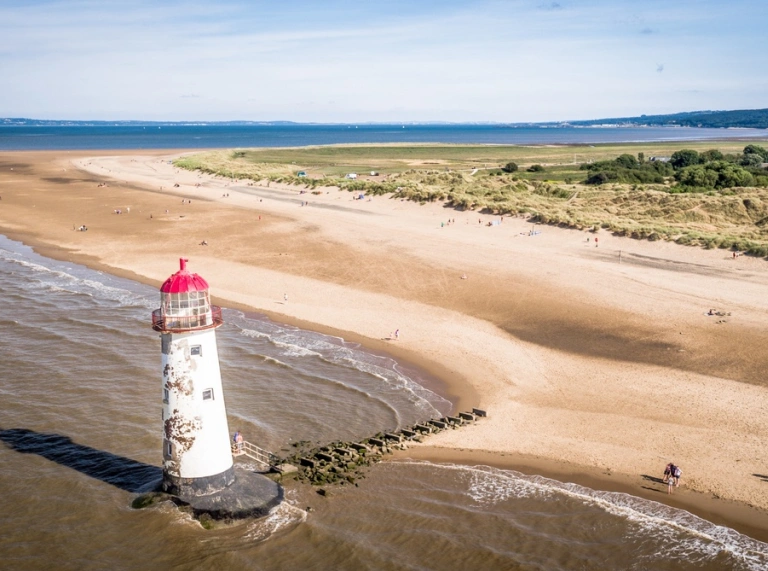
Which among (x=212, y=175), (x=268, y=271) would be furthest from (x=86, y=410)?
(x=212, y=175)

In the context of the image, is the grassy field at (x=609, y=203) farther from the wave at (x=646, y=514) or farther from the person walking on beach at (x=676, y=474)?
the wave at (x=646, y=514)

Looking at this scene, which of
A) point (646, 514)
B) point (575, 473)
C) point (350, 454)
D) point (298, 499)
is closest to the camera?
point (646, 514)

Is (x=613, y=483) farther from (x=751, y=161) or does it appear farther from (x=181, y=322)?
(x=751, y=161)

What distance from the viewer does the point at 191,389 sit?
582 inches

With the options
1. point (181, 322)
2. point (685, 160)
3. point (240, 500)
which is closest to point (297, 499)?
point (240, 500)

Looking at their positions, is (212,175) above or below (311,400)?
above

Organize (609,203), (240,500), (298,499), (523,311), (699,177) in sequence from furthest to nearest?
1. (699,177)
2. (609,203)
3. (523,311)
4. (298,499)
5. (240,500)

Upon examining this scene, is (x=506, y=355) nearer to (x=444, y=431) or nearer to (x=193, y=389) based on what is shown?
(x=444, y=431)

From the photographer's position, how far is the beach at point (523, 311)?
18.9 metres

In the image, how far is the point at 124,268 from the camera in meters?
40.0

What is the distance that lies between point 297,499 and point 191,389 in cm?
394

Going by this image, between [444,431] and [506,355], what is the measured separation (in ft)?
21.3

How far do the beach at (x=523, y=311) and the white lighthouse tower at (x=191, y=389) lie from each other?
585 centimetres

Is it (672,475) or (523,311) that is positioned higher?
(523,311)
